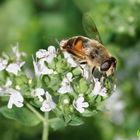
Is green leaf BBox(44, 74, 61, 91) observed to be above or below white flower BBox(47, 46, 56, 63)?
below

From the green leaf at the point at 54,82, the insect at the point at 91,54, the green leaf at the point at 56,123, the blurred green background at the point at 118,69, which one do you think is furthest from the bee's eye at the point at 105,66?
the blurred green background at the point at 118,69

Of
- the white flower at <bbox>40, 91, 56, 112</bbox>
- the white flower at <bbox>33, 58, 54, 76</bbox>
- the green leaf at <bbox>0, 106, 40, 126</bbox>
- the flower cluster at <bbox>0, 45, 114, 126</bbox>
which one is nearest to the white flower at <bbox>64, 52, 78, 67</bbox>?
the flower cluster at <bbox>0, 45, 114, 126</bbox>

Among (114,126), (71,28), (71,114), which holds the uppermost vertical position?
(71,28)

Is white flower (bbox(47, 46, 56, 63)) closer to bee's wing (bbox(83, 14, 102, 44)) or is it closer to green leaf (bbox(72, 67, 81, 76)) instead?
green leaf (bbox(72, 67, 81, 76))

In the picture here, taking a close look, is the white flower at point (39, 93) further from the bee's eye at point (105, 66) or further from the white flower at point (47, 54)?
the bee's eye at point (105, 66)

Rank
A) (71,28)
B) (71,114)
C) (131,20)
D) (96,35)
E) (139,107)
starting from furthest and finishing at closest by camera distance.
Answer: (71,28) → (139,107) → (131,20) → (96,35) → (71,114)

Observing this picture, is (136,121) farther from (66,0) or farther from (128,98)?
(66,0)

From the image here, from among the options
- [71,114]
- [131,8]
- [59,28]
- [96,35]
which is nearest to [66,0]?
[59,28]

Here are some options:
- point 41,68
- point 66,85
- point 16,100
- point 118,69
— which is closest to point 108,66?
point 66,85
